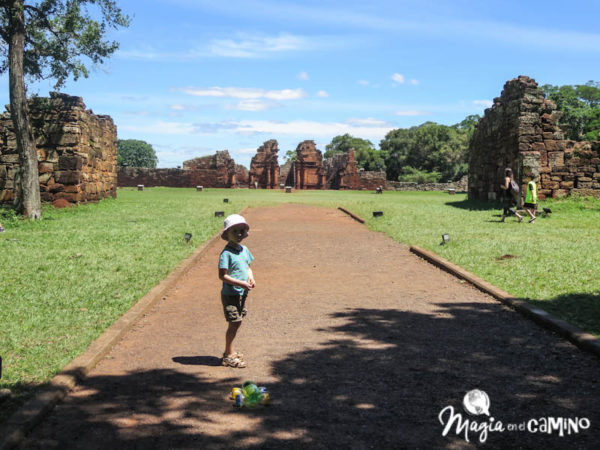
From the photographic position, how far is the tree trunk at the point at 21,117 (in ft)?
53.3

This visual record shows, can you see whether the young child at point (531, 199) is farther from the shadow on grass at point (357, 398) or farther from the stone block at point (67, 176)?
the stone block at point (67, 176)

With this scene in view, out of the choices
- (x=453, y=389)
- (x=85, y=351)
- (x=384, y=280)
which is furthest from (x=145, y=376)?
(x=384, y=280)

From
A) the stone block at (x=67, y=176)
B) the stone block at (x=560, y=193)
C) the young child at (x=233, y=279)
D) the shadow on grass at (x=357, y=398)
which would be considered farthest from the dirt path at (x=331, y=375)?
the stone block at (x=560, y=193)

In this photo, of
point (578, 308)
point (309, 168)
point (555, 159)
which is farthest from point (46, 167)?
point (309, 168)

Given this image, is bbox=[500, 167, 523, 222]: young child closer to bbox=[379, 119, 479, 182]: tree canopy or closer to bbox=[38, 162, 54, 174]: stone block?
bbox=[38, 162, 54, 174]: stone block

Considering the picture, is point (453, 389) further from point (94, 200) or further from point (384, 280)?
point (94, 200)

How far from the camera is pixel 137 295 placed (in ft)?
25.2

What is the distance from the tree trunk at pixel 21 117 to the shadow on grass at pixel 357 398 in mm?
13343

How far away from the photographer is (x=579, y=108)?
58000mm

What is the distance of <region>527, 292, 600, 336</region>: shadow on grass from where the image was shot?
20.8 feet

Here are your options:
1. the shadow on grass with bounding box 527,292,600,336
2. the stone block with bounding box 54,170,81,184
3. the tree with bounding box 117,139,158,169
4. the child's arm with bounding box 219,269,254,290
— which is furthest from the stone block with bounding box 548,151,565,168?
the tree with bounding box 117,139,158,169

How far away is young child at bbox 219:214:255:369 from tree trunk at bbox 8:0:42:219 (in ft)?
43.1

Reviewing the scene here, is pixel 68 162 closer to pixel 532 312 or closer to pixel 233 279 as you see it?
pixel 233 279

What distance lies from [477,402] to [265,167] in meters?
49.4
